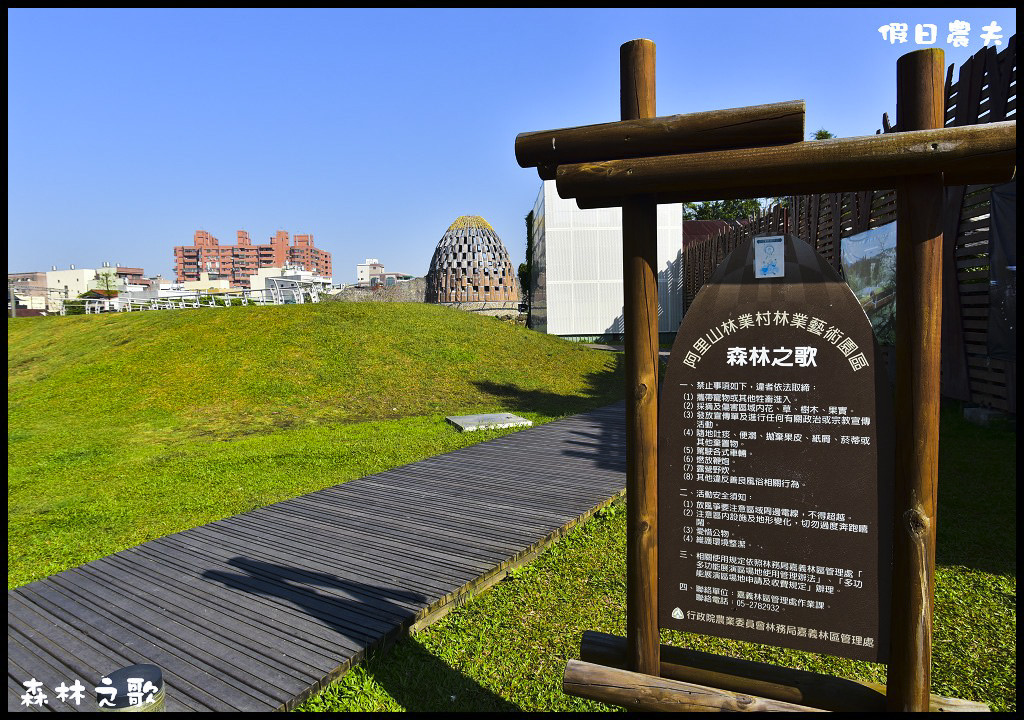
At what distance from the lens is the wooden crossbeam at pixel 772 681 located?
289 centimetres

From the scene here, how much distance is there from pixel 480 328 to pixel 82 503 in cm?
1557

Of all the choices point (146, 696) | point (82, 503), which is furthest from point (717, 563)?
point (82, 503)

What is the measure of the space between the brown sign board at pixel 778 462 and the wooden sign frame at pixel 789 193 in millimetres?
83

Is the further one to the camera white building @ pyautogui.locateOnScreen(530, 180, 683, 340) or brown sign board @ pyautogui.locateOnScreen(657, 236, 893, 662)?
white building @ pyautogui.locateOnScreen(530, 180, 683, 340)

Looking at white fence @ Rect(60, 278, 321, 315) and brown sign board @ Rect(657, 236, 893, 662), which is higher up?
white fence @ Rect(60, 278, 321, 315)

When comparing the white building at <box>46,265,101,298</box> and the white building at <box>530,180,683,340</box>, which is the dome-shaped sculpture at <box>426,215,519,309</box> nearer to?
the white building at <box>530,180,683,340</box>

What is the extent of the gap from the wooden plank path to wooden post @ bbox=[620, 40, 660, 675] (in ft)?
6.34

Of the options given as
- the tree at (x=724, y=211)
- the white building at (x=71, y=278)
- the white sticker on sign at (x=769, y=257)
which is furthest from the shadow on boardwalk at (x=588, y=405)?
the white building at (x=71, y=278)

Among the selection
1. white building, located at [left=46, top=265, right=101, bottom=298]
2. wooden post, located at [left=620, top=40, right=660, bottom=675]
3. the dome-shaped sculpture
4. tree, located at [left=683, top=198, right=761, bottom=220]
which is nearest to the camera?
wooden post, located at [left=620, top=40, right=660, bottom=675]

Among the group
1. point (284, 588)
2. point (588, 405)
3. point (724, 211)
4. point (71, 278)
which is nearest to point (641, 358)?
point (284, 588)

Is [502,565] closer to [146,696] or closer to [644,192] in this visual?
[146,696]

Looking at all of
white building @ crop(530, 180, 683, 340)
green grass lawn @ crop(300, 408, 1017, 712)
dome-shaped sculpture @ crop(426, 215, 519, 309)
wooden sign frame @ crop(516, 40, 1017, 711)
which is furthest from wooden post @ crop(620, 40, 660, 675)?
dome-shaped sculpture @ crop(426, 215, 519, 309)

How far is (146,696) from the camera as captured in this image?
287 centimetres

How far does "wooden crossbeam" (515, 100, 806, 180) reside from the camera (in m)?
2.77
